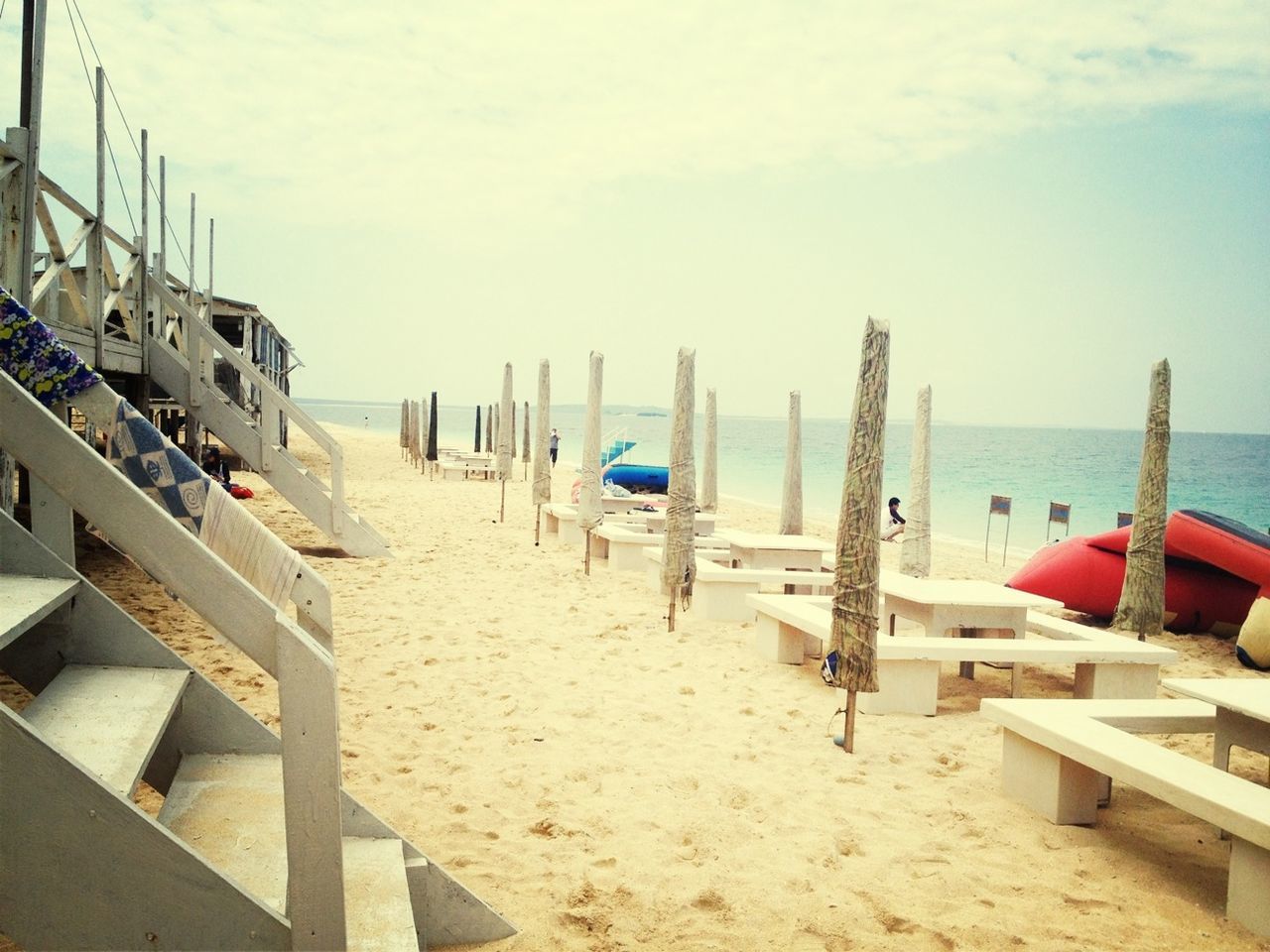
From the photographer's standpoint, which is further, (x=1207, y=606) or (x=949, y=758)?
(x=1207, y=606)

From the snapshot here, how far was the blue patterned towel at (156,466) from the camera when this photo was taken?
2.61m

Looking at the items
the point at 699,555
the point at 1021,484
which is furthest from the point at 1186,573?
the point at 1021,484

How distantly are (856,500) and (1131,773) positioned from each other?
1765 mm

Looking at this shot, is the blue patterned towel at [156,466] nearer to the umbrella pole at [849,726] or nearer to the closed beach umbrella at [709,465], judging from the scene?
the umbrella pole at [849,726]

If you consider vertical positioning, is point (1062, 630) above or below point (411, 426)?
below

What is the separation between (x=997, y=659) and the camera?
5.03m

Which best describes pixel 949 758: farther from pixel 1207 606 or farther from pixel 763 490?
pixel 763 490

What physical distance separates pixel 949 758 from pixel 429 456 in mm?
21239

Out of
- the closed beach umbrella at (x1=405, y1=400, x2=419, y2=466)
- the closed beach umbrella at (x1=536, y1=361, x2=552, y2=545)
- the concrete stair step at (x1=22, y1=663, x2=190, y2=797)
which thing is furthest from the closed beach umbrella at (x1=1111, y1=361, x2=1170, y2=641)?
the closed beach umbrella at (x1=405, y1=400, x2=419, y2=466)

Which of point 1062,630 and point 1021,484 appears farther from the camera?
point 1021,484

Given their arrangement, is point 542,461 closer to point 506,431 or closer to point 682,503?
point 506,431

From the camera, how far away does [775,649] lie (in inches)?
235

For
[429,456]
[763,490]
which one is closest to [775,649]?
[429,456]

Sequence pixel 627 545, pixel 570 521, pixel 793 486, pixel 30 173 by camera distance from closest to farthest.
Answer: pixel 30 173, pixel 627 545, pixel 793 486, pixel 570 521
